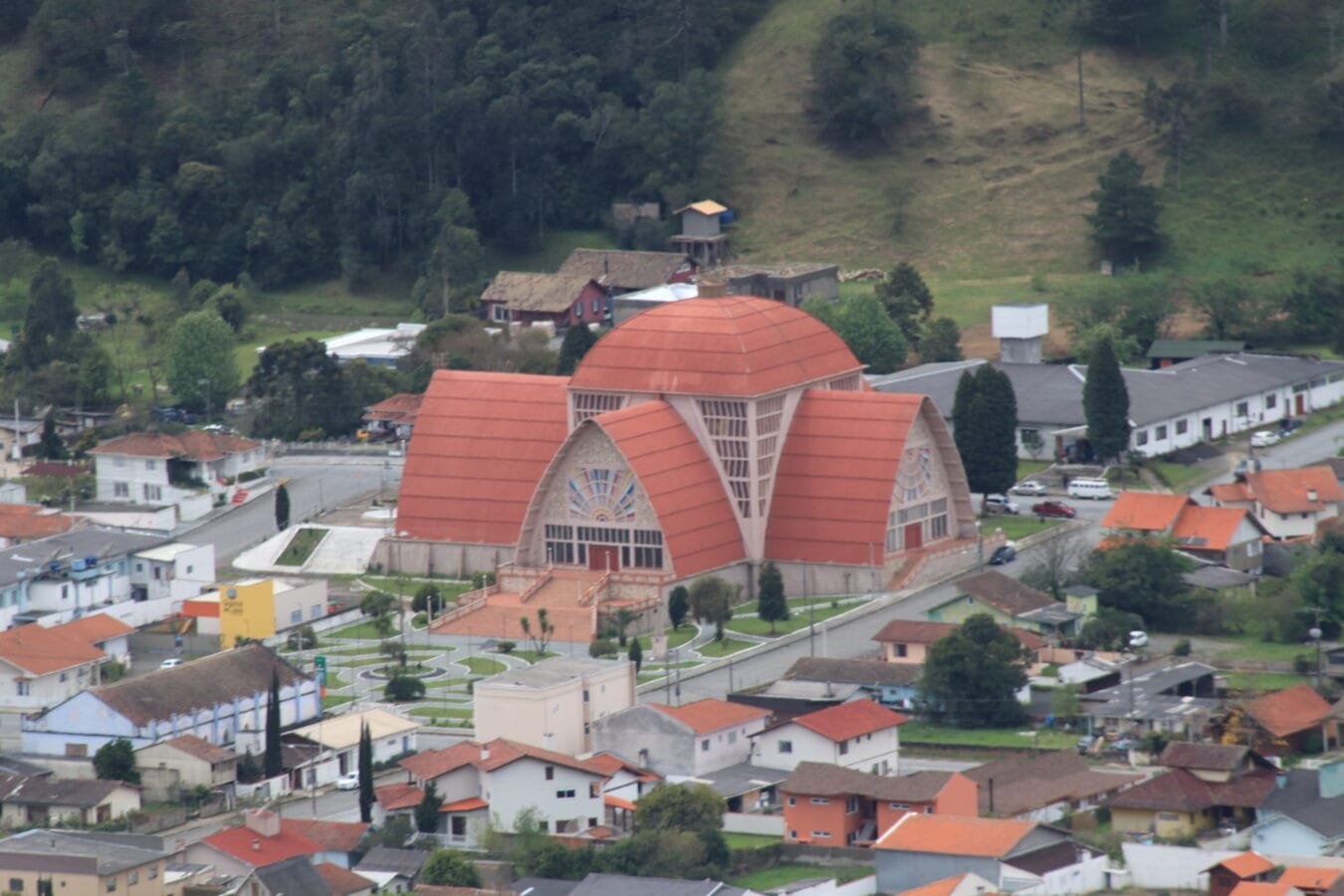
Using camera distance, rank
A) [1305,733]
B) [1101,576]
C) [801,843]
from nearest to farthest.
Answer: [801,843], [1305,733], [1101,576]

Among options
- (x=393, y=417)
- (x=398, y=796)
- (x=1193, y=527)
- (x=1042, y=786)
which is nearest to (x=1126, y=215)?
(x=393, y=417)

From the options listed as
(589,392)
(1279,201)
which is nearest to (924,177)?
(1279,201)

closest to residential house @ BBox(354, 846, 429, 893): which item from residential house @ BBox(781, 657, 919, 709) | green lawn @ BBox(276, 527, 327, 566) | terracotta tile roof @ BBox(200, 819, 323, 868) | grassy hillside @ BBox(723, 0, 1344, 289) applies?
terracotta tile roof @ BBox(200, 819, 323, 868)

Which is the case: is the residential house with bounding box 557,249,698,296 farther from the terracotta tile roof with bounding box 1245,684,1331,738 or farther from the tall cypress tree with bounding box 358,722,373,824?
the tall cypress tree with bounding box 358,722,373,824

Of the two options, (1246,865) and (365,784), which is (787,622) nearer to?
(365,784)

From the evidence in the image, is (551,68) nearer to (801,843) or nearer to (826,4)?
(826,4)

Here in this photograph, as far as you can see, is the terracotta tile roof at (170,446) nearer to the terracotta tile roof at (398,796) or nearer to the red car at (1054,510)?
the red car at (1054,510)
